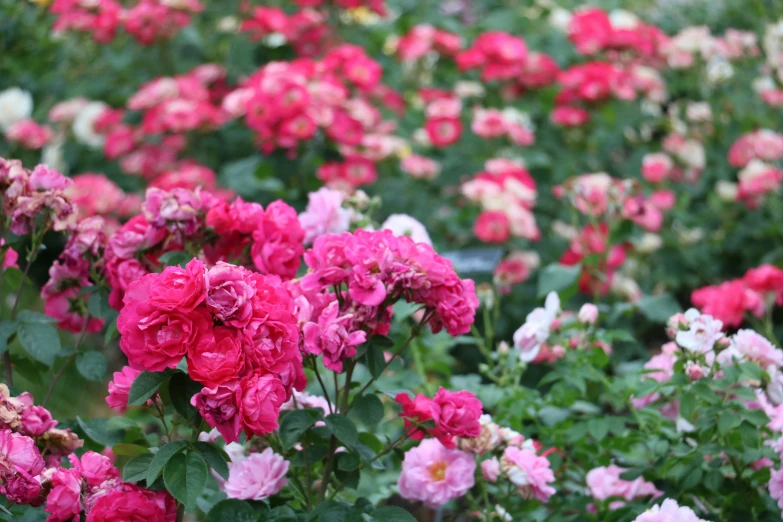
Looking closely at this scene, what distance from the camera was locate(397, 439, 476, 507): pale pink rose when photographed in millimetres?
1535

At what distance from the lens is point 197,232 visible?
1501 millimetres

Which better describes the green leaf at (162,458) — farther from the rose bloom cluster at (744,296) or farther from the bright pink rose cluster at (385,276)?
the rose bloom cluster at (744,296)

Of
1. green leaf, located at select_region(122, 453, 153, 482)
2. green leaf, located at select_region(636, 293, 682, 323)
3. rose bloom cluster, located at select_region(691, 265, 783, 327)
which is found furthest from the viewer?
green leaf, located at select_region(636, 293, 682, 323)

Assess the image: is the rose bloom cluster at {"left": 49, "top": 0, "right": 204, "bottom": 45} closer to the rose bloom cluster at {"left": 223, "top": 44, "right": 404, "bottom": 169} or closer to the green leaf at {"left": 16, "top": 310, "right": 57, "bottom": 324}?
the rose bloom cluster at {"left": 223, "top": 44, "right": 404, "bottom": 169}

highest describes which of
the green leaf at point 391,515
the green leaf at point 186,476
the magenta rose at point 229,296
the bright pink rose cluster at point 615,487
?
the magenta rose at point 229,296

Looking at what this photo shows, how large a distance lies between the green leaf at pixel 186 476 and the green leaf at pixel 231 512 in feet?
0.71

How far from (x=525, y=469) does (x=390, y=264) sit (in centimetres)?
48

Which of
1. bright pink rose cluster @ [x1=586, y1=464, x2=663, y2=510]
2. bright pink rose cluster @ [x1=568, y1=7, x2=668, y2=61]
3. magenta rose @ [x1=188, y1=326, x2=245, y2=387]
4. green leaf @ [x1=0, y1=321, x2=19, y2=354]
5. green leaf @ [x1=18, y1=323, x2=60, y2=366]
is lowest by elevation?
bright pink rose cluster @ [x1=568, y1=7, x2=668, y2=61]

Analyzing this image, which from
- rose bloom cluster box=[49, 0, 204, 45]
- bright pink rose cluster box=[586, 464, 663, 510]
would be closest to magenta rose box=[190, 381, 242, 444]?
bright pink rose cluster box=[586, 464, 663, 510]

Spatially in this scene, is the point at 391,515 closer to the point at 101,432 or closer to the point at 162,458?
the point at 162,458

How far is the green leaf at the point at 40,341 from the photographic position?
1.46m

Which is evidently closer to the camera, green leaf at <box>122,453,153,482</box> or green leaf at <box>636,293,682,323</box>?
green leaf at <box>122,453,153,482</box>

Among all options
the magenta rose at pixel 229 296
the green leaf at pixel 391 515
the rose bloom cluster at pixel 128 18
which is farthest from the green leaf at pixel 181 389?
the rose bloom cluster at pixel 128 18

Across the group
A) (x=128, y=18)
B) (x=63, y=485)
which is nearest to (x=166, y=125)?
(x=128, y=18)
